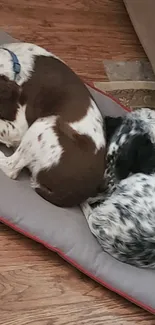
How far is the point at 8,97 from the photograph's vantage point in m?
2.60

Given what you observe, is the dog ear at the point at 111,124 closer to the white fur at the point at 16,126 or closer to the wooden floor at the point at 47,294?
the white fur at the point at 16,126

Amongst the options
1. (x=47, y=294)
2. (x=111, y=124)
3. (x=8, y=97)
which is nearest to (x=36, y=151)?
(x=8, y=97)

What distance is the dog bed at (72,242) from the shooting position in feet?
7.89

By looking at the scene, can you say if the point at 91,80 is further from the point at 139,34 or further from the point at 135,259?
the point at 135,259

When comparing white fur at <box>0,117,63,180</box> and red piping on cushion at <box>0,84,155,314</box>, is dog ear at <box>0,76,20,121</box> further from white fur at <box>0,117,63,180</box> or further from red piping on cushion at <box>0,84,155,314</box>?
red piping on cushion at <box>0,84,155,314</box>

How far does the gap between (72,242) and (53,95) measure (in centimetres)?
58

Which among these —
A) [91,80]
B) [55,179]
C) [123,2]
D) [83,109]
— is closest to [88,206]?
[55,179]

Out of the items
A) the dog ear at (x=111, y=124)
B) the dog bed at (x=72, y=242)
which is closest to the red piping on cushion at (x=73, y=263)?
the dog bed at (x=72, y=242)

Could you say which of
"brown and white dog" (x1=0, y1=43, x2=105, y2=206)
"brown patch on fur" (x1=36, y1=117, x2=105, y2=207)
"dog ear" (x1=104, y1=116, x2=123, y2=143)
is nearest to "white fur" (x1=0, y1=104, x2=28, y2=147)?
"brown and white dog" (x1=0, y1=43, x2=105, y2=206)

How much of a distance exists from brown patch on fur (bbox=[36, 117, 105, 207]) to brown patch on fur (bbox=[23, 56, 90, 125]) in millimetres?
89

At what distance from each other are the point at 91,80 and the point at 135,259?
1.15 metres

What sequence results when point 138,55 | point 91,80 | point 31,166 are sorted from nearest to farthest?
point 31,166, point 91,80, point 138,55

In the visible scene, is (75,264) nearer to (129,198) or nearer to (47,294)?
(47,294)

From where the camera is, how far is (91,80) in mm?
3295
